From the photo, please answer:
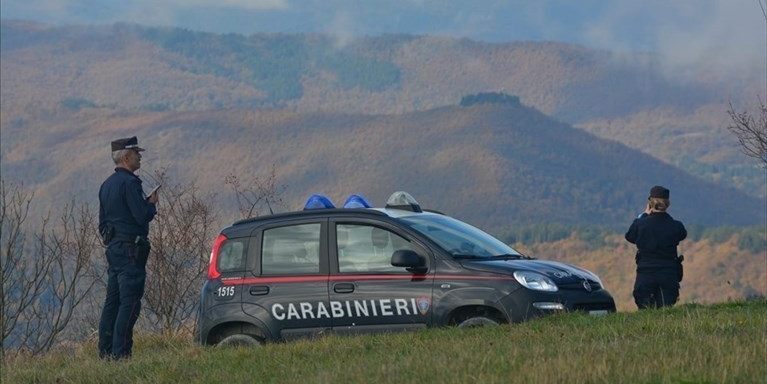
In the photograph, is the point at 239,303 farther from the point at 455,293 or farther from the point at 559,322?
the point at 559,322

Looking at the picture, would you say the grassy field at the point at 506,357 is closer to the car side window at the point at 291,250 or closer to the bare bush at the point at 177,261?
the car side window at the point at 291,250

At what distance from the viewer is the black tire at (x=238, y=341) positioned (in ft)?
38.0

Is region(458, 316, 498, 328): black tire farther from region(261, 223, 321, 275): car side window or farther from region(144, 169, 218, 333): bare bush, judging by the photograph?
region(144, 169, 218, 333): bare bush

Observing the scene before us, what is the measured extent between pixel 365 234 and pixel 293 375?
8.42ft

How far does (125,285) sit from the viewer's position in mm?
11312

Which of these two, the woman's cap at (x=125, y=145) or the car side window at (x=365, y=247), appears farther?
the woman's cap at (x=125, y=145)

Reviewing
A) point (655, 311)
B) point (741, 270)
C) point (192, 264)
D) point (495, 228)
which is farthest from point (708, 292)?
point (655, 311)

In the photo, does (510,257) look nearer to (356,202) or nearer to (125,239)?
(356,202)

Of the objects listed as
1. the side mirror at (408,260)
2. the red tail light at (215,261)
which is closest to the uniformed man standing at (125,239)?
the red tail light at (215,261)

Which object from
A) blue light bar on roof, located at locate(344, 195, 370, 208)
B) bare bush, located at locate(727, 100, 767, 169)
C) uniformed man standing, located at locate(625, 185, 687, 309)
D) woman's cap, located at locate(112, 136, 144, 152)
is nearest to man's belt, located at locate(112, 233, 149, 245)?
woman's cap, located at locate(112, 136, 144, 152)

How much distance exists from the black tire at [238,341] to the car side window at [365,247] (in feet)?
3.20

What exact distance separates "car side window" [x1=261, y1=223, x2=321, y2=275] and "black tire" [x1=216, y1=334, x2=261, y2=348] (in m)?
0.57

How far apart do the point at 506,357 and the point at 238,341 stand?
11.5 feet

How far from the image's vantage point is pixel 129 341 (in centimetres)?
1149
